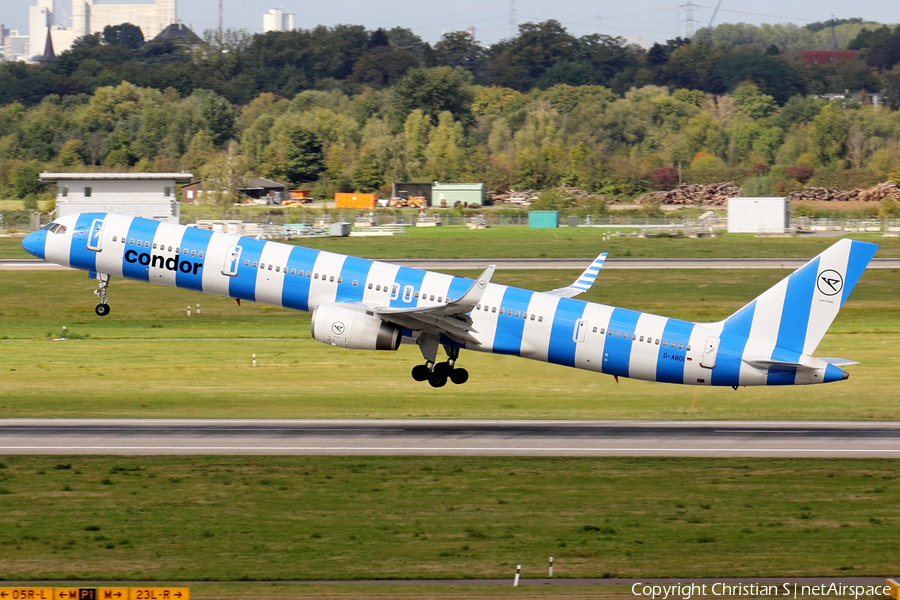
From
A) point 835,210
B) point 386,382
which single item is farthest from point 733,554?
point 835,210

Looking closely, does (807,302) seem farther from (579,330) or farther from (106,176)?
(106,176)

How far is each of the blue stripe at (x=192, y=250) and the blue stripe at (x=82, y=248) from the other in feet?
14.9

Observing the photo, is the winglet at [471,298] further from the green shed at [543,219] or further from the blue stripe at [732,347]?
the green shed at [543,219]

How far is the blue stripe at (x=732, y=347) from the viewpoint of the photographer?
164ft

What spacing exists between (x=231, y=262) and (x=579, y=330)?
52.5ft

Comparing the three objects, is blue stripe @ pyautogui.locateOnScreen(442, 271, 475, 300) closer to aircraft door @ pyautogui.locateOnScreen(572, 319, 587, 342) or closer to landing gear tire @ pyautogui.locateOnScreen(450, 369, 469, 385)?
landing gear tire @ pyautogui.locateOnScreen(450, 369, 469, 385)

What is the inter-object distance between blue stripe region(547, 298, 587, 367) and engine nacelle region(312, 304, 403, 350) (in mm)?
7214

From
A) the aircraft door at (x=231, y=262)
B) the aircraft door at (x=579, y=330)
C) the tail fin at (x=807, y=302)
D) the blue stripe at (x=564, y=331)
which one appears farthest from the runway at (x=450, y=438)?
the aircraft door at (x=231, y=262)

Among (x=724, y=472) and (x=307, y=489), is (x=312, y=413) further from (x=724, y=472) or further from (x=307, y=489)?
(x=724, y=472)

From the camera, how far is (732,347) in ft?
164

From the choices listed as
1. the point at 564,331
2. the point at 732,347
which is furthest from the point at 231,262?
the point at 732,347

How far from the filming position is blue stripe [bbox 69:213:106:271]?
2010 inches

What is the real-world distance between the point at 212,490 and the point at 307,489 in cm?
350

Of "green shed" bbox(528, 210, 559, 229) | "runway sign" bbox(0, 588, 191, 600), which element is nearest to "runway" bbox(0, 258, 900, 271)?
"green shed" bbox(528, 210, 559, 229)
